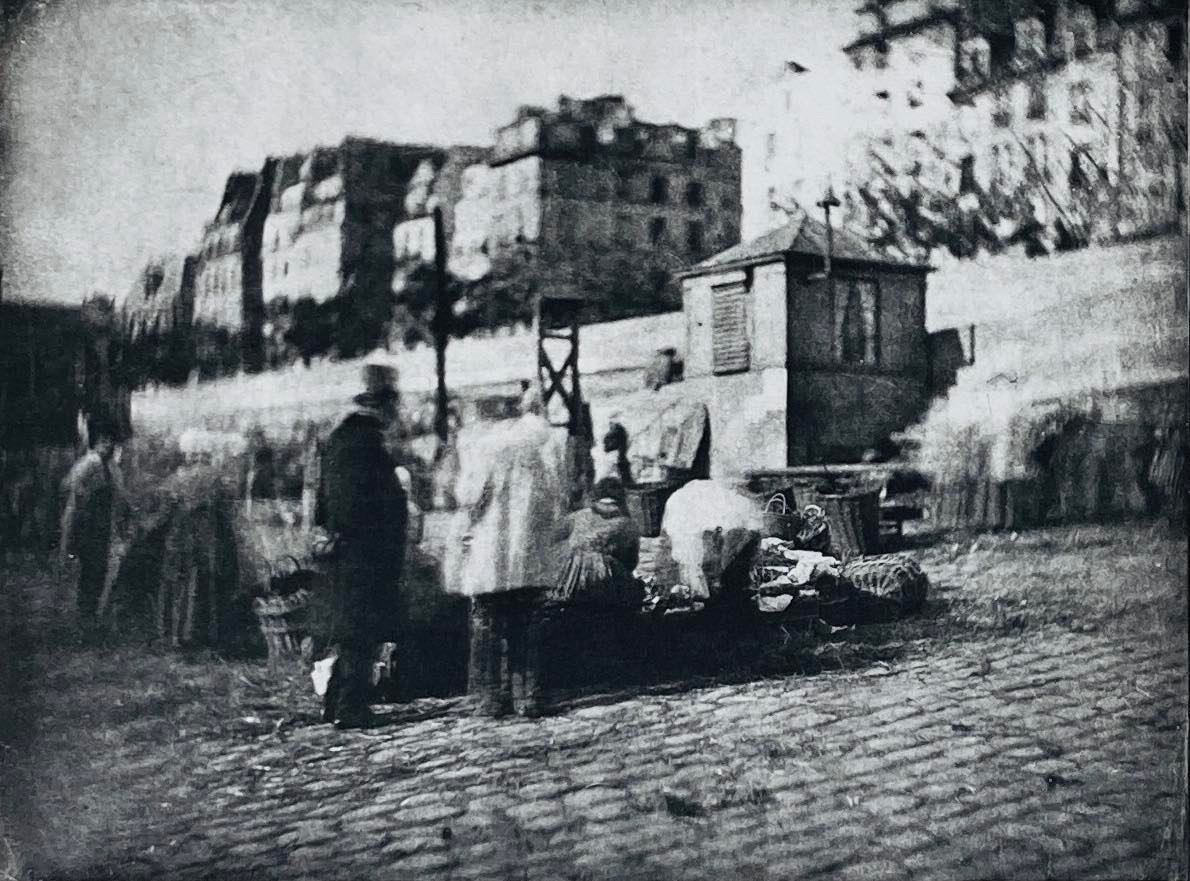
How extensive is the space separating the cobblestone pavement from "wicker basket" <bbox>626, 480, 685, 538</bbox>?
0.65 metres

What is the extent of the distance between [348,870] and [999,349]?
3.21 m

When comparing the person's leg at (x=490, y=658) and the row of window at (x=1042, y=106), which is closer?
the person's leg at (x=490, y=658)

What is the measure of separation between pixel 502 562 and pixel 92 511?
1.46 meters

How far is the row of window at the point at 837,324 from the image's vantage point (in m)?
4.92

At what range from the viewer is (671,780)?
15.5ft

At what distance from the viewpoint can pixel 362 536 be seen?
4582 millimetres

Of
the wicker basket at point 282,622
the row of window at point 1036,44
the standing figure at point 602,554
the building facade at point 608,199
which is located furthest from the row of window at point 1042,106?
the wicker basket at point 282,622

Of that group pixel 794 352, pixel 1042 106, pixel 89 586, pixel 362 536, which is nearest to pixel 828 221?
pixel 794 352

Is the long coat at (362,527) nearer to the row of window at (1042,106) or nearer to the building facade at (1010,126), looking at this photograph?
the building facade at (1010,126)

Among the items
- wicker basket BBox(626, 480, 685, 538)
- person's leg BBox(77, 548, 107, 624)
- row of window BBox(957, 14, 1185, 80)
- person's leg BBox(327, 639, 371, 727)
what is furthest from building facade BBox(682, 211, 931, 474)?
person's leg BBox(77, 548, 107, 624)

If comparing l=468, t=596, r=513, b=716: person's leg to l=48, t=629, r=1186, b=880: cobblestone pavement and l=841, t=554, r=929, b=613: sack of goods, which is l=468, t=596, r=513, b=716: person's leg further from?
l=841, t=554, r=929, b=613: sack of goods

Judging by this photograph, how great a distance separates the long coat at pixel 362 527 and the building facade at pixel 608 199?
85 centimetres

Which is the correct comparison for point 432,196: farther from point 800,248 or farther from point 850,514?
point 850,514

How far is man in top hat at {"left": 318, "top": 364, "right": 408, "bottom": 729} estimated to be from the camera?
179 inches
